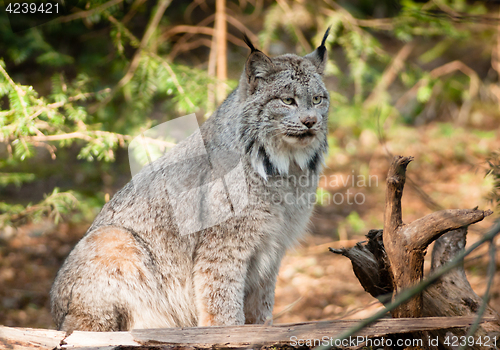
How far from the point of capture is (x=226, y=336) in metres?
2.84

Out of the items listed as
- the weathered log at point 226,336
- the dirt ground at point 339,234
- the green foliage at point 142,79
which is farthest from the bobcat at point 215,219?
the green foliage at point 142,79

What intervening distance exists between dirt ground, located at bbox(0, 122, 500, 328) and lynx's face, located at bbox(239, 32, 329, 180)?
895mm

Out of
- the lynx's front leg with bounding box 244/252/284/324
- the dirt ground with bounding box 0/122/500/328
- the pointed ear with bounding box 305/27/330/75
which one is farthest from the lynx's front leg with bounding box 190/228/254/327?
the pointed ear with bounding box 305/27/330/75

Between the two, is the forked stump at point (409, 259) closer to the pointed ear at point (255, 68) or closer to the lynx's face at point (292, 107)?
the lynx's face at point (292, 107)

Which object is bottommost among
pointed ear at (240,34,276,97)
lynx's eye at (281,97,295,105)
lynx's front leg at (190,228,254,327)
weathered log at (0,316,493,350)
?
weathered log at (0,316,493,350)

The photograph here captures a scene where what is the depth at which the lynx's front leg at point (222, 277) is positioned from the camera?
3.38m

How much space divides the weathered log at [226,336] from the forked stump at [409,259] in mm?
197

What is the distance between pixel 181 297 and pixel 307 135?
1.76 meters

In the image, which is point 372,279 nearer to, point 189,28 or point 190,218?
point 190,218

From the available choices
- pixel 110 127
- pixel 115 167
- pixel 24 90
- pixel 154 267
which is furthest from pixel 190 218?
pixel 115 167

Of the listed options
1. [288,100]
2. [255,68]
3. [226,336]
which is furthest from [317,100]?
[226,336]

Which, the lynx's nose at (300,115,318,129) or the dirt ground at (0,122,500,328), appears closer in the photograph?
the lynx's nose at (300,115,318,129)

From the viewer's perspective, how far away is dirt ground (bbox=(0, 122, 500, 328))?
5637mm

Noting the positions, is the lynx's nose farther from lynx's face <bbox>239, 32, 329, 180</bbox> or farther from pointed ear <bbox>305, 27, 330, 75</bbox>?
pointed ear <bbox>305, 27, 330, 75</bbox>
